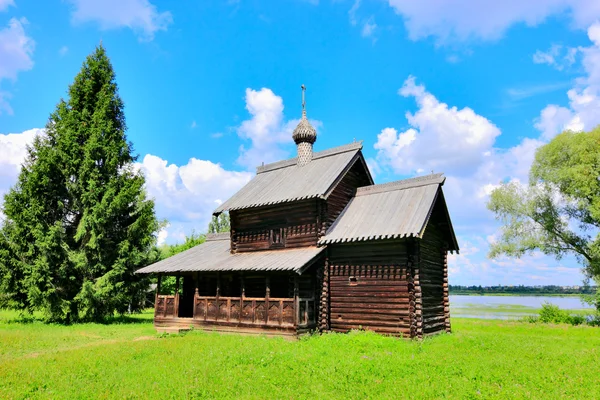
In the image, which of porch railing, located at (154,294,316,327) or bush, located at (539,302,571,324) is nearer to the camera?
porch railing, located at (154,294,316,327)

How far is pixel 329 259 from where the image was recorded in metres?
19.4

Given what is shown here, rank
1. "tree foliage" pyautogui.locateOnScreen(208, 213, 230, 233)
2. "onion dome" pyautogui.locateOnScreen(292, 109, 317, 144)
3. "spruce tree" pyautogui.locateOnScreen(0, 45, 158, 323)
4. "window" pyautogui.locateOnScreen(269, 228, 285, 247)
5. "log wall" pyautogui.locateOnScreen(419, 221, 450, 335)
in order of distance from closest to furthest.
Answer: "log wall" pyautogui.locateOnScreen(419, 221, 450, 335)
"window" pyautogui.locateOnScreen(269, 228, 285, 247)
"spruce tree" pyautogui.locateOnScreen(0, 45, 158, 323)
"onion dome" pyautogui.locateOnScreen(292, 109, 317, 144)
"tree foliage" pyautogui.locateOnScreen(208, 213, 230, 233)

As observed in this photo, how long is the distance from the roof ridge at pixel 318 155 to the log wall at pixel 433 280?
6.05 metres

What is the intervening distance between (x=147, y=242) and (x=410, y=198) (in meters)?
17.4

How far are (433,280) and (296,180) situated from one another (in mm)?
8838

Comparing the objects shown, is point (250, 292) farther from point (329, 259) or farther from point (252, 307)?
point (329, 259)

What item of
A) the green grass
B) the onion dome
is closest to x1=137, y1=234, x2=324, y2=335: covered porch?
the green grass

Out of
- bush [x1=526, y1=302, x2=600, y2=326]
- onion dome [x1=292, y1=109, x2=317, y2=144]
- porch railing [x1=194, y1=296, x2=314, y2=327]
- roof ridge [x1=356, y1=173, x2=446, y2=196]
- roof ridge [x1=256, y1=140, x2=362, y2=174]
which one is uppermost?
onion dome [x1=292, y1=109, x2=317, y2=144]

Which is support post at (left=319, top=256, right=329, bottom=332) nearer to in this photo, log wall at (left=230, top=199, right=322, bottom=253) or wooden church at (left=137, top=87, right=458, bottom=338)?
wooden church at (left=137, top=87, right=458, bottom=338)

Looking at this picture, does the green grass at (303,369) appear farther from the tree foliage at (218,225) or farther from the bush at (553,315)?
the tree foliage at (218,225)

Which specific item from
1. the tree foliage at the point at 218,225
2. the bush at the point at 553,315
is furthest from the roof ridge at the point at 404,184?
the tree foliage at the point at 218,225

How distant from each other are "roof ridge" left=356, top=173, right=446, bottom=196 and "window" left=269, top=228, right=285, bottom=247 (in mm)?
4730

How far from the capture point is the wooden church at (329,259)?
17500 mm

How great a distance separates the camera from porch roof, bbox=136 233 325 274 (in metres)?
18.0
